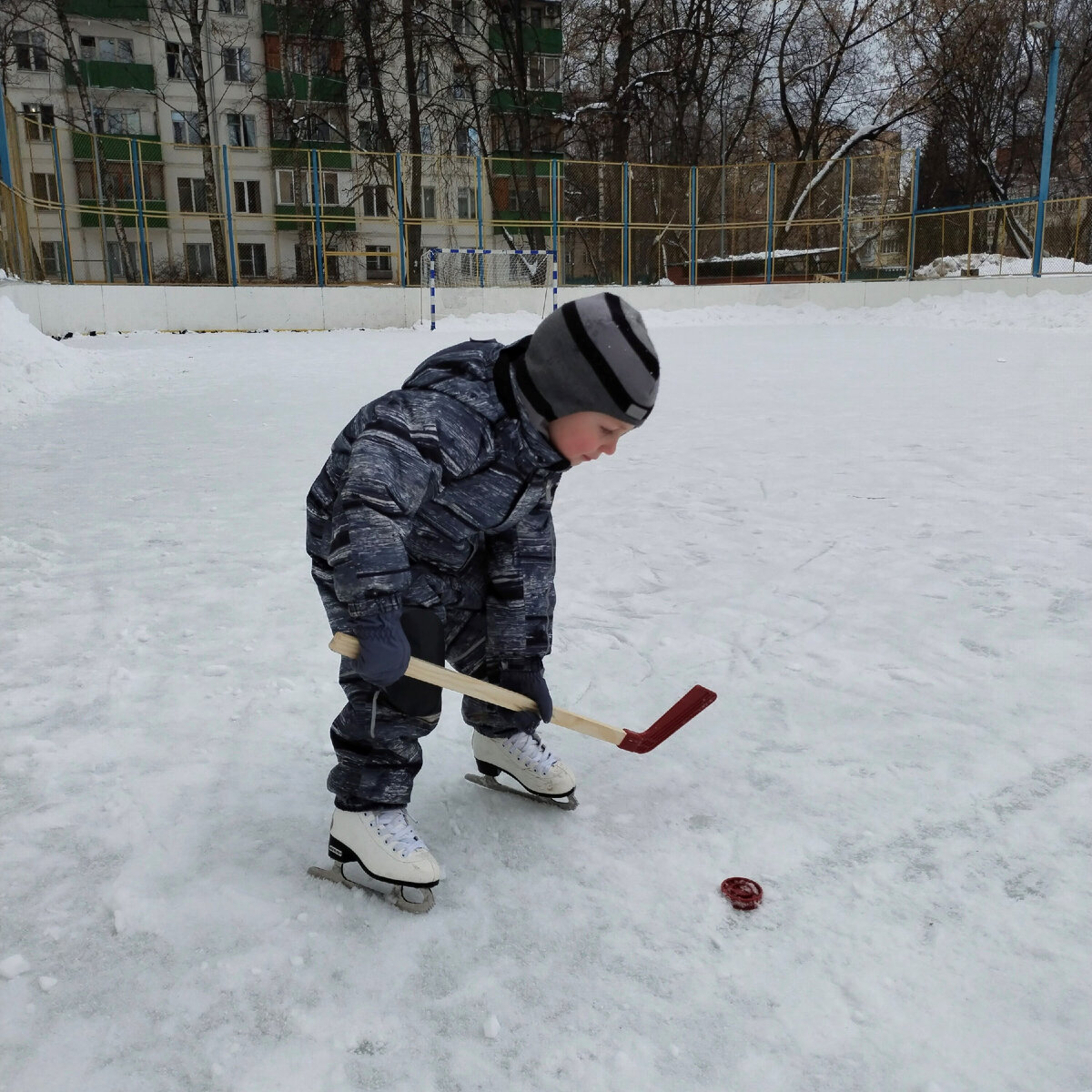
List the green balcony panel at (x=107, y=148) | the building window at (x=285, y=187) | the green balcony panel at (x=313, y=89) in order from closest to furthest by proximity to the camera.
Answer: the green balcony panel at (x=107, y=148), the green balcony panel at (x=313, y=89), the building window at (x=285, y=187)

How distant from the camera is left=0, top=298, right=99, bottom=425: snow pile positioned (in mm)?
7195

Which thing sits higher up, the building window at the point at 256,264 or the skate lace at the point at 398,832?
the building window at the point at 256,264

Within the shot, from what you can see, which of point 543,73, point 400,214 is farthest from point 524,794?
point 543,73

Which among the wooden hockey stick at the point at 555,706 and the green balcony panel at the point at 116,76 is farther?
the green balcony panel at the point at 116,76

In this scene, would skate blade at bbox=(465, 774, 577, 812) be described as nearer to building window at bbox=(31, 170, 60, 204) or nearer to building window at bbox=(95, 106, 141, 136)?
building window at bbox=(31, 170, 60, 204)

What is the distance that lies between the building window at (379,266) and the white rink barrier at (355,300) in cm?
288

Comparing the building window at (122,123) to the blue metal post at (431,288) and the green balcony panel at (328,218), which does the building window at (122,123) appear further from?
the blue metal post at (431,288)

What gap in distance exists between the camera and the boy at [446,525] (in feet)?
4.82

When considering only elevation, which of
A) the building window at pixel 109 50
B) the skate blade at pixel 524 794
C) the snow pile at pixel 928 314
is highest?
the building window at pixel 109 50

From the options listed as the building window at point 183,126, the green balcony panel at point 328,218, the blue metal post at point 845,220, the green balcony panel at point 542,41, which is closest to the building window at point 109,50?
the building window at point 183,126

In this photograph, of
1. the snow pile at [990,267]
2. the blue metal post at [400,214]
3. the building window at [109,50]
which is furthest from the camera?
the building window at [109,50]

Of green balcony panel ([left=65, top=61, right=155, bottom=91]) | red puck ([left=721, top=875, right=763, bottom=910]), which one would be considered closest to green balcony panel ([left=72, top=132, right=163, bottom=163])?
green balcony panel ([left=65, top=61, right=155, bottom=91])

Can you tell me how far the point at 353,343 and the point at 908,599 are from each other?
11.6 metres

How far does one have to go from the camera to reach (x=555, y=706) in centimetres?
200
